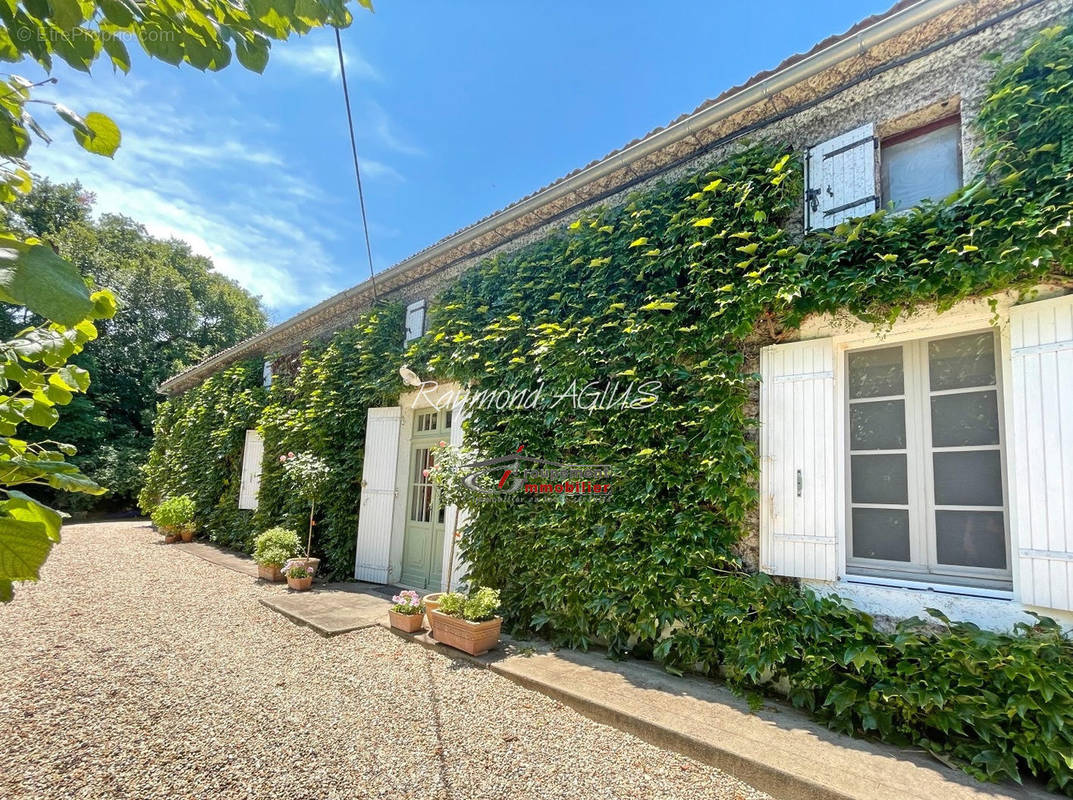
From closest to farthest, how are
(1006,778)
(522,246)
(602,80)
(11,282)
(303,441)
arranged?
(11,282) → (1006,778) → (522,246) → (602,80) → (303,441)

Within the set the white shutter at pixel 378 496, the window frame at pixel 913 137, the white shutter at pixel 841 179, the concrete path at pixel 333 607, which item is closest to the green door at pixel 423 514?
the white shutter at pixel 378 496

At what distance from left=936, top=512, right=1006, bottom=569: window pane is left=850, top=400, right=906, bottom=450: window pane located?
51 cm

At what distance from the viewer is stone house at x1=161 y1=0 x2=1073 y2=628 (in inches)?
106

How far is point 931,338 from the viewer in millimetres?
3227

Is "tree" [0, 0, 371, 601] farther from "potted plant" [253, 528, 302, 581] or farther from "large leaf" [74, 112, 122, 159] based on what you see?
"potted plant" [253, 528, 302, 581]

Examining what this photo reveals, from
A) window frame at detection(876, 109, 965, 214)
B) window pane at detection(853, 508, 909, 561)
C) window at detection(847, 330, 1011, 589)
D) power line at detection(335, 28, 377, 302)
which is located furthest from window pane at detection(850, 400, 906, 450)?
power line at detection(335, 28, 377, 302)

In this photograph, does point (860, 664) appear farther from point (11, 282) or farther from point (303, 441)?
point (303, 441)

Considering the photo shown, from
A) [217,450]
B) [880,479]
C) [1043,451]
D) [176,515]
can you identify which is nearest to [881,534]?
[880,479]

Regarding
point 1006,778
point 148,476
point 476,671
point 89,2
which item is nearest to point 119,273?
point 148,476

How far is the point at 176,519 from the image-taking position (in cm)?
965

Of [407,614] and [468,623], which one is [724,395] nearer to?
[468,623]

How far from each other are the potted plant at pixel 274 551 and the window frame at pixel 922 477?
6410mm

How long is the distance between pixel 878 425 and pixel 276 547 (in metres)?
6.87

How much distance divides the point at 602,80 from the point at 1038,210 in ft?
15.8
